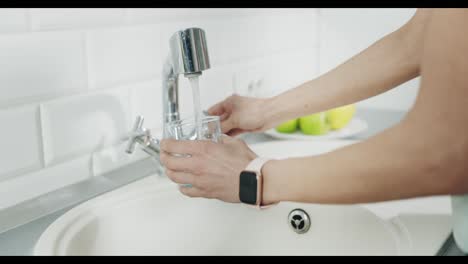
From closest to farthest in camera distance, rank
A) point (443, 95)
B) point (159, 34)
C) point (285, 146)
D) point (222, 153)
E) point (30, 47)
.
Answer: point (443, 95), point (222, 153), point (30, 47), point (159, 34), point (285, 146)

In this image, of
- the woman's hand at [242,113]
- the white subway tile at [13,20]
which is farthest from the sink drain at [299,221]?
the white subway tile at [13,20]

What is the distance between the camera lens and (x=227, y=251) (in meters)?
1.03

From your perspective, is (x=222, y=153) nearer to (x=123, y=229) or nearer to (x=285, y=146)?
(x=123, y=229)

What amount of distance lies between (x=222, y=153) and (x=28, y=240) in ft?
0.95

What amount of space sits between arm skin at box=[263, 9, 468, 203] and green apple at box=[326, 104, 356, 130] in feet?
2.29

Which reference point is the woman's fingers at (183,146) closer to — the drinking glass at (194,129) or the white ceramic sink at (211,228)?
the drinking glass at (194,129)

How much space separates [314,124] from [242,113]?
14.0 inches

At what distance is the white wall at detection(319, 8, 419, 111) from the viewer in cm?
158

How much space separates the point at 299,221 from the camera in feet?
3.27

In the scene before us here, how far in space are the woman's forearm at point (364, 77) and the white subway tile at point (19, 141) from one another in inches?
14.8

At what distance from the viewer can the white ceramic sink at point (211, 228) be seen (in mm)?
842

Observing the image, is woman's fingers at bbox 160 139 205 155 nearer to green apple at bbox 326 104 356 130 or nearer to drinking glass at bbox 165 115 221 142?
drinking glass at bbox 165 115 221 142

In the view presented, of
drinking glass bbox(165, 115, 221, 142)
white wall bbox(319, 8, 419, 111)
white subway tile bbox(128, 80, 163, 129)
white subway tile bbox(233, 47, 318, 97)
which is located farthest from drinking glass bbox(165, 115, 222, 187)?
white wall bbox(319, 8, 419, 111)
